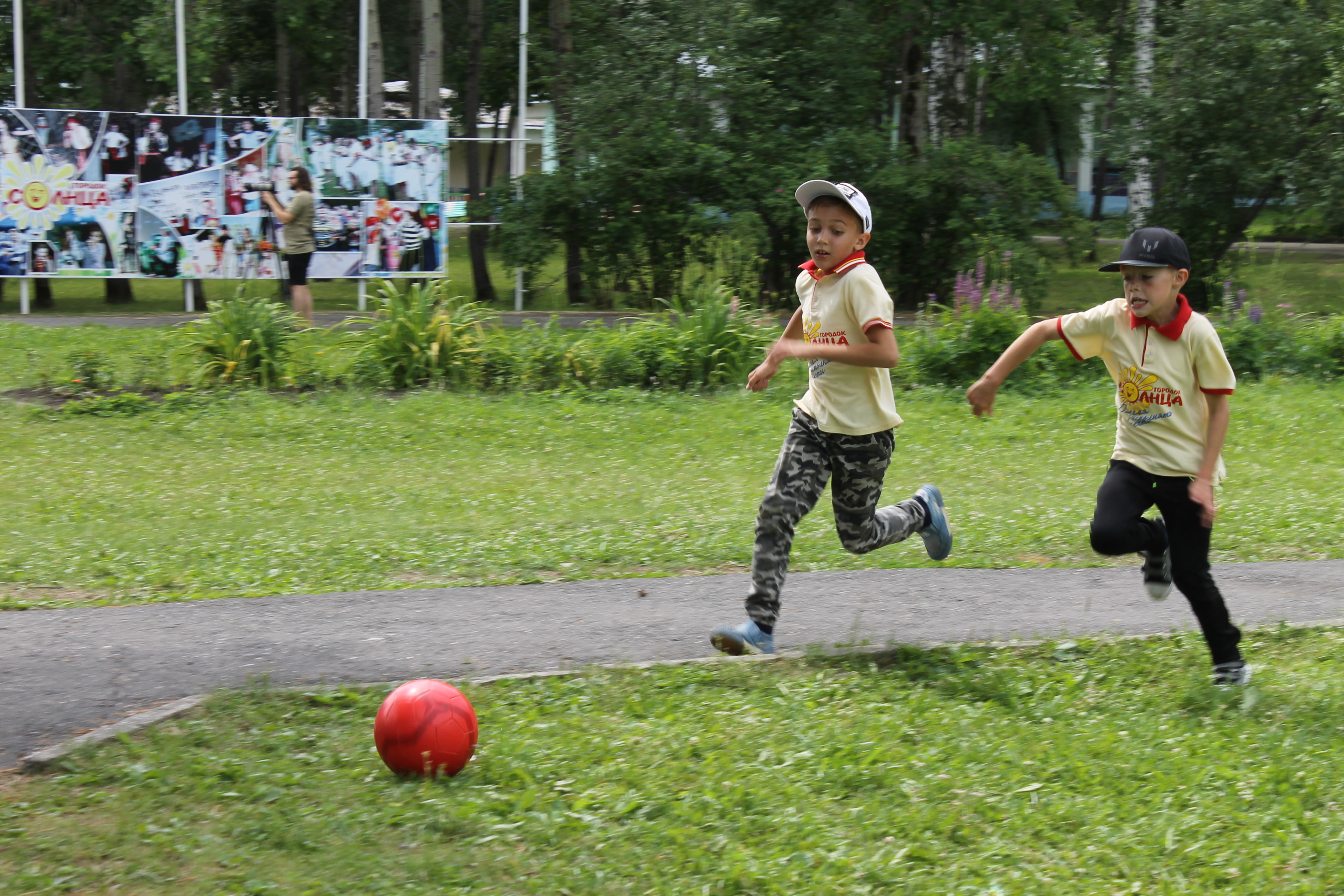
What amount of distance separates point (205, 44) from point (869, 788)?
791 inches

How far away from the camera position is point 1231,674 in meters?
5.06

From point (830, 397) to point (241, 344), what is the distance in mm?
8161

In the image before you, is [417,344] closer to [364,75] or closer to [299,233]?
[299,233]

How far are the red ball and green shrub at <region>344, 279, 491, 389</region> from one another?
327 inches

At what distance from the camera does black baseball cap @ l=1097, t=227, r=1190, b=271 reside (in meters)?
4.79

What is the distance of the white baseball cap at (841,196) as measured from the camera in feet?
16.9

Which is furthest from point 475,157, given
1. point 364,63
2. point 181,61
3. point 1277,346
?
point 1277,346

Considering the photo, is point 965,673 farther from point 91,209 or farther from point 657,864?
point 91,209

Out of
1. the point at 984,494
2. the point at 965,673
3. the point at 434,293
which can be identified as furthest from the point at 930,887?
the point at 434,293

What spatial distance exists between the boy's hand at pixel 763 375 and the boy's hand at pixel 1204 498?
159 cm

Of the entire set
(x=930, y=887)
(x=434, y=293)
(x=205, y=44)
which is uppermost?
(x=205, y=44)

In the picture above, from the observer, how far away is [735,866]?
3545 millimetres

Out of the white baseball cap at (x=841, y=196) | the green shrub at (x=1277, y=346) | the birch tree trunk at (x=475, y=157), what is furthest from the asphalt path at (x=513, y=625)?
the birch tree trunk at (x=475, y=157)

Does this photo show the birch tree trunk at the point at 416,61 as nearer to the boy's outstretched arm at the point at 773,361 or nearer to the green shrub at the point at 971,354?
the green shrub at the point at 971,354
